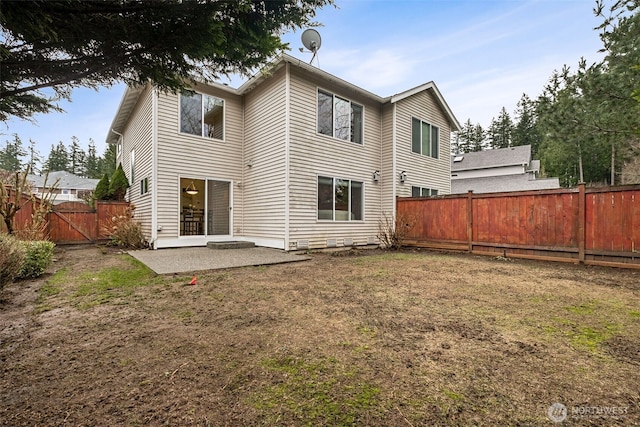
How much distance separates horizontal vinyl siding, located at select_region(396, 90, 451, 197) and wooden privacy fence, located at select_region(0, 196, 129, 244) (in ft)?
33.9

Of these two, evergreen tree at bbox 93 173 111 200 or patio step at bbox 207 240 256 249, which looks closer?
patio step at bbox 207 240 256 249

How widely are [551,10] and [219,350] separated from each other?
11327 millimetres

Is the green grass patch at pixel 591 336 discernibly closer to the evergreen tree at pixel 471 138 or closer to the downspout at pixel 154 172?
the downspout at pixel 154 172

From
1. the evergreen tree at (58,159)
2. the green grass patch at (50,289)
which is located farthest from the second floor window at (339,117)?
the evergreen tree at (58,159)

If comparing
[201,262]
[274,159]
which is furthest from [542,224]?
[201,262]

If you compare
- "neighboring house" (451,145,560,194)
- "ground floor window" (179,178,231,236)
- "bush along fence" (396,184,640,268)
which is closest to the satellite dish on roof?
"ground floor window" (179,178,231,236)

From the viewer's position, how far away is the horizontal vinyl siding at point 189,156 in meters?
8.49

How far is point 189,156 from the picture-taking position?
29.5 ft

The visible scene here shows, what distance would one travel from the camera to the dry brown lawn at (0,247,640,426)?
153 cm

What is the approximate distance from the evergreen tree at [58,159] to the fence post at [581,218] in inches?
2305

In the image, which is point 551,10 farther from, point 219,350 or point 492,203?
point 219,350

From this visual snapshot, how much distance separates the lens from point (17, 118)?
3707mm

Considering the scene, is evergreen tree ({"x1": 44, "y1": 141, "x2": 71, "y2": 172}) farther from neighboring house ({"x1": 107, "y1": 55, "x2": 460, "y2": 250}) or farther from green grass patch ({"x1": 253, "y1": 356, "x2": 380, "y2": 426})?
green grass patch ({"x1": 253, "y1": 356, "x2": 380, "y2": 426})

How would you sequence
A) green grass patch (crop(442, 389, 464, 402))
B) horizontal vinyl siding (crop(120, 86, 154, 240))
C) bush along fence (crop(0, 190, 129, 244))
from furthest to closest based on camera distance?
bush along fence (crop(0, 190, 129, 244)), horizontal vinyl siding (crop(120, 86, 154, 240)), green grass patch (crop(442, 389, 464, 402))
